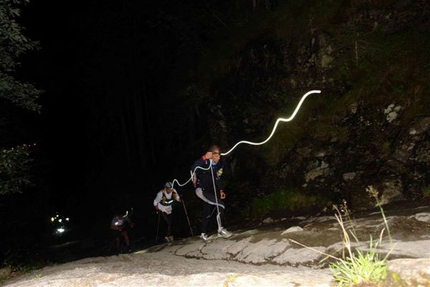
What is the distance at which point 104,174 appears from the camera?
1511 inches

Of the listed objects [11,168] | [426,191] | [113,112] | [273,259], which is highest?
[113,112]

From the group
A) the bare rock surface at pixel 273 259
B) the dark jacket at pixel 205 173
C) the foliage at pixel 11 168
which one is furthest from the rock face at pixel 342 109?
the foliage at pixel 11 168

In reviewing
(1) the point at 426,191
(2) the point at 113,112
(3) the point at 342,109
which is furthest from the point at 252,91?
(2) the point at 113,112

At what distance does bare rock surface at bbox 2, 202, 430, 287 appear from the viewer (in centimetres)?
337

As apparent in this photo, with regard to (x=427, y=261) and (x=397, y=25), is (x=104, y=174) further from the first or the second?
(x=427, y=261)

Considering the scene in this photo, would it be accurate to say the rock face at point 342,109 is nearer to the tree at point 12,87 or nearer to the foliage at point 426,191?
the foliage at point 426,191

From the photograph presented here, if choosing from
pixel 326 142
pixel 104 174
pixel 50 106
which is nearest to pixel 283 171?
pixel 326 142

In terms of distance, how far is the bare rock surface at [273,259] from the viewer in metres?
3.37

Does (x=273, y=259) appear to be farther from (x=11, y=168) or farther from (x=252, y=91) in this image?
(x=252, y=91)

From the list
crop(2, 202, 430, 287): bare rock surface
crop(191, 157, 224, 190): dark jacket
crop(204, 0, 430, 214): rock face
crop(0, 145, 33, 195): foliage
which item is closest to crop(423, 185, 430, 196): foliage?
crop(204, 0, 430, 214): rock face

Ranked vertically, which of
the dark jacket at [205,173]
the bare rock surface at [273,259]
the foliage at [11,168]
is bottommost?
the bare rock surface at [273,259]

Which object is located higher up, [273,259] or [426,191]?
[426,191]

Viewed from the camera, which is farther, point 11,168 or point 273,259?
point 11,168

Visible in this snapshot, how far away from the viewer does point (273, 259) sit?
625 cm
